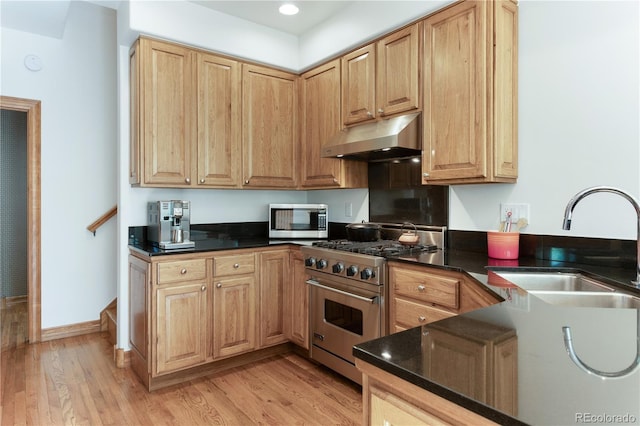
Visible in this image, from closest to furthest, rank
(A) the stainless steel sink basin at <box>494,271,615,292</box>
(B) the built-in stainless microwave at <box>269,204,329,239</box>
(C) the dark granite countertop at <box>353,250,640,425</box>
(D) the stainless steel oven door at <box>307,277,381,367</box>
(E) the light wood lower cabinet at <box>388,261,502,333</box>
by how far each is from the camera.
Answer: (C) the dark granite countertop at <box>353,250,640,425</box> < (A) the stainless steel sink basin at <box>494,271,615,292</box> < (E) the light wood lower cabinet at <box>388,261,502,333</box> < (D) the stainless steel oven door at <box>307,277,381,367</box> < (B) the built-in stainless microwave at <box>269,204,329,239</box>

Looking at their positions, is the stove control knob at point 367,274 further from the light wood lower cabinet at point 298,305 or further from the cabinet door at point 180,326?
the cabinet door at point 180,326

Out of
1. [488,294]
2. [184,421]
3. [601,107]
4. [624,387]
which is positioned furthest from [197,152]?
[624,387]

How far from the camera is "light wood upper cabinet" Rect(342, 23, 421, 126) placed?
8.26ft

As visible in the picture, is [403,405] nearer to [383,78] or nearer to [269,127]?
[383,78]

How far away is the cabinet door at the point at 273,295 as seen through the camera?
3.02 metres

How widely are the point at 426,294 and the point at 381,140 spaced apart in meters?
1.01

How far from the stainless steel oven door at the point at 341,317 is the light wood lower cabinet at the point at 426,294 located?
13 centimetres

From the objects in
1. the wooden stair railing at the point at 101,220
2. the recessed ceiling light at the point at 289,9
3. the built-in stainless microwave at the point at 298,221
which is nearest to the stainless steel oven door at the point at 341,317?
the built-in stainless microwave at the point at 298,221

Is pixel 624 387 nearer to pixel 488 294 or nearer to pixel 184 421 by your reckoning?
pixel 488 294

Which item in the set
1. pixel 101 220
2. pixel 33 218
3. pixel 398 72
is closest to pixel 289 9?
pixel 398 72

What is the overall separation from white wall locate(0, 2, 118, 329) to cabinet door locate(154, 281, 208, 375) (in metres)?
1.61

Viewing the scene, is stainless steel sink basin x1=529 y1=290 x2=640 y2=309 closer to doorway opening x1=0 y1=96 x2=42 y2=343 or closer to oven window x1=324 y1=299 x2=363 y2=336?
oven window x1=324 y1=299 x2=363 y2=336

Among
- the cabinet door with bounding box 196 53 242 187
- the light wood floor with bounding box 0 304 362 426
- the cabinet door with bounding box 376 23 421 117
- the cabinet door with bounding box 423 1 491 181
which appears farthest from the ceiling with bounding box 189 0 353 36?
the light wood floor with bounding box 0 304 362 426

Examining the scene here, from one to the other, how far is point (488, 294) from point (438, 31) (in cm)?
162
